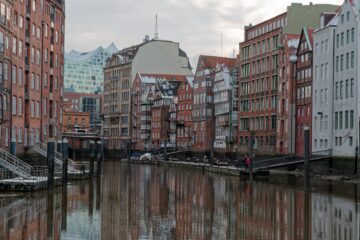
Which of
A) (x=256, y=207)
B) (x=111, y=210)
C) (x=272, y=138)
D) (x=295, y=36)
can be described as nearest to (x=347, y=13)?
(x=295, y=36)

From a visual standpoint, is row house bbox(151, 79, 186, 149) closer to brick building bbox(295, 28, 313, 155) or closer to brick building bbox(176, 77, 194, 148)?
brick building bbox(176, 77, 194, 148)

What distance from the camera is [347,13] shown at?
82125 millimetres

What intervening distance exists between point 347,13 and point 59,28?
35.3 metres

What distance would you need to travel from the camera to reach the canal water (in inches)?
1158

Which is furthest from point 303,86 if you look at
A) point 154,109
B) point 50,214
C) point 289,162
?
point 154,109

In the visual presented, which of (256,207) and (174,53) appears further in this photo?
(174,53)

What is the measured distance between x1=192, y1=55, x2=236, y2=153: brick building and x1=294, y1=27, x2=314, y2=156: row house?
Answer: 32.0m

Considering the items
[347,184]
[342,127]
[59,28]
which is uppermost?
[59,28]

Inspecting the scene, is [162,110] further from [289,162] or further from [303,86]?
[289,162]

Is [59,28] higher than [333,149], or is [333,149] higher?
[59,28]

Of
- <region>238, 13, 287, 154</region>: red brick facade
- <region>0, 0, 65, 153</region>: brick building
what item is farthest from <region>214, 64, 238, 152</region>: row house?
<region>0, 0, 65, 153</region>: brick building

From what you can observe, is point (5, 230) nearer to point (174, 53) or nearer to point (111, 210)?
point (111, 210)

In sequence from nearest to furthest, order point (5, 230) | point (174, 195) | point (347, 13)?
point (5, 230) → point (174, 195) → point (347, 13)

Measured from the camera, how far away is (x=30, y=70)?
74250 mm
